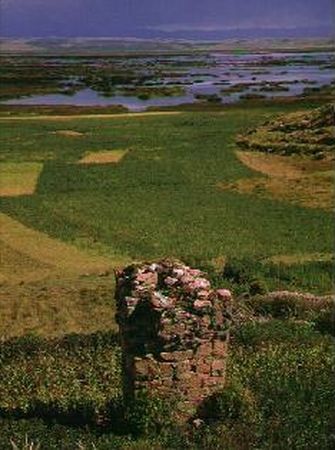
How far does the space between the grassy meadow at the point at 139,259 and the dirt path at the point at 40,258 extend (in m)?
0.11

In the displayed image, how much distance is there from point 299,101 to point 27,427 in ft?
247

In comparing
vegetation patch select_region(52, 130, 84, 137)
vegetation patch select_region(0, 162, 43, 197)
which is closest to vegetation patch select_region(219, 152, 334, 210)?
vegetation patch select_region(0, 162, 43, 197)

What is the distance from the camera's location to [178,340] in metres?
13.1

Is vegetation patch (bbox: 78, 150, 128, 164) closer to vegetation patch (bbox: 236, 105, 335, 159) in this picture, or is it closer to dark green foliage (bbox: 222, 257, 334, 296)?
vegetation patch (bbox: 236, 105, 335, 159)

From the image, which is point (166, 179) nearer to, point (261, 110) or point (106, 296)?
point (106, 296)

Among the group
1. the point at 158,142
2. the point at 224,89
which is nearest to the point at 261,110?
the point at 158,142

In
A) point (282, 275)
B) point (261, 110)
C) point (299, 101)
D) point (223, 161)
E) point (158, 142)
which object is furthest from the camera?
point (299, 101)

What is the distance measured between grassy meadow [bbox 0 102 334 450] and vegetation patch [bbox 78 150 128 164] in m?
0.19

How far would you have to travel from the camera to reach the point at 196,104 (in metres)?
85.9

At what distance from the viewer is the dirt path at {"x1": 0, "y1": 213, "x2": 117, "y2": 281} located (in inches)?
1057

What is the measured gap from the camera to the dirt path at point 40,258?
26.8 metres

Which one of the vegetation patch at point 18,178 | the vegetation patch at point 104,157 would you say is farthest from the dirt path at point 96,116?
the vegetation patch at point 18,178

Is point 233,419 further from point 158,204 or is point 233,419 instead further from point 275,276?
point 158,204

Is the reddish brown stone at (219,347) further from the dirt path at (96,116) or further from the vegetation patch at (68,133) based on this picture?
the dirt path at (96,116)
